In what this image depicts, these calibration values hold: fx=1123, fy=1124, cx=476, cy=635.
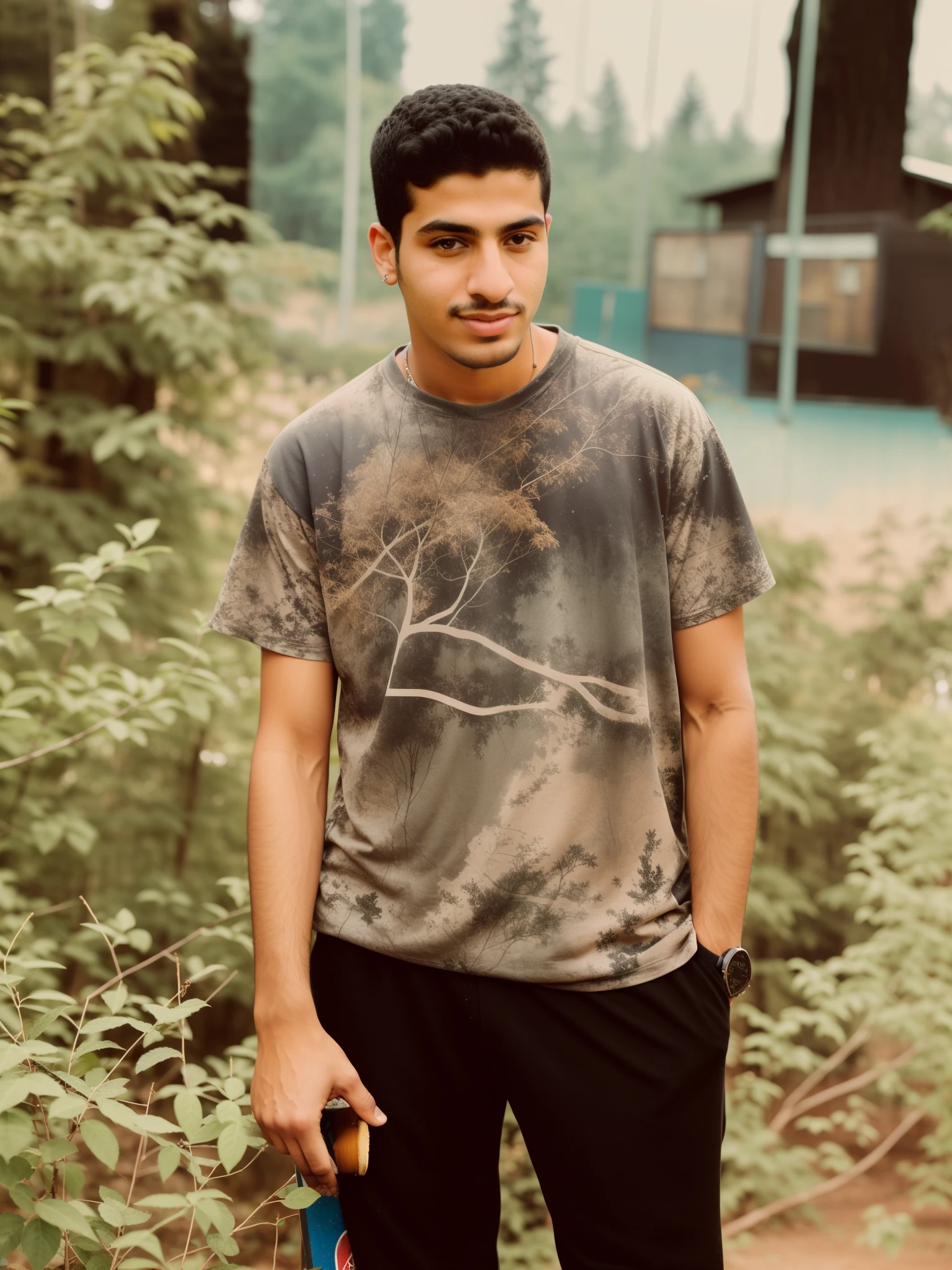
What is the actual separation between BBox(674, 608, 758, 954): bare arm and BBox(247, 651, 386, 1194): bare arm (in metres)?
0.49

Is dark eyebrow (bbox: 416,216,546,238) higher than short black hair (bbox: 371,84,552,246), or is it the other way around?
short black hair (bbox: 371,84,552,246)

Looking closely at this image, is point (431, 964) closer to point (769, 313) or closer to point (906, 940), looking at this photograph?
point (906, 940)

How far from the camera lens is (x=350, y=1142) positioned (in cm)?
146

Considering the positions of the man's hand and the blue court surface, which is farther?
the blue court surface

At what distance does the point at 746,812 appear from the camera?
1498 mm

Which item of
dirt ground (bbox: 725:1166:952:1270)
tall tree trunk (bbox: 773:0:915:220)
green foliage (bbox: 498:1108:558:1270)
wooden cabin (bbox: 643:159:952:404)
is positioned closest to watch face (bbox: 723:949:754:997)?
green foliage (bbox: 498:1108:558:1270)

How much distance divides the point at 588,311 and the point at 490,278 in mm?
4300

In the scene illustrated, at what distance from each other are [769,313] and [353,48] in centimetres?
234

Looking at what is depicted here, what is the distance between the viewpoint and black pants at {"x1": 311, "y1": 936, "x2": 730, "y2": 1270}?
4.67 feet

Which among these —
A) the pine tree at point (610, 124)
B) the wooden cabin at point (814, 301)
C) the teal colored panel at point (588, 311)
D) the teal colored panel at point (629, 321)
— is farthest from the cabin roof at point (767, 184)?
the teal colored panel at point (588, 311)

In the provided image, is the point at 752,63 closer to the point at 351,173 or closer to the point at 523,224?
the point at 351,173

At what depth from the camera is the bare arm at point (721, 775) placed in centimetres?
149

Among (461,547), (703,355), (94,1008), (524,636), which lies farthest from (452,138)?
(703,355)

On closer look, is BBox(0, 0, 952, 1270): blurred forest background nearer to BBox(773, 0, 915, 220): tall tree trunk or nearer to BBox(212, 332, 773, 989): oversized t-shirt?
BBox(773, 0, 915, 220): tall tree trunk
